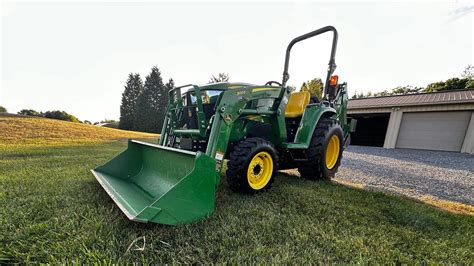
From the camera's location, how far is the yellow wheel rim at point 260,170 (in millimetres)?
2596

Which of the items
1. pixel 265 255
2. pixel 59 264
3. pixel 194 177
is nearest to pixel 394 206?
pixel 265 255

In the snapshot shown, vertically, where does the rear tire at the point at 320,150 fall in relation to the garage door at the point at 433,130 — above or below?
below

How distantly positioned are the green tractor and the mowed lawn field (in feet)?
0.62

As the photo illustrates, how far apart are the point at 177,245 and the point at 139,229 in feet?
1.33

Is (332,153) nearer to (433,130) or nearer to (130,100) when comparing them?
(433,130)

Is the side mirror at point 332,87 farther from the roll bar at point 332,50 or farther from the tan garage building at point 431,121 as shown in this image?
the tan garage building at point 431,121

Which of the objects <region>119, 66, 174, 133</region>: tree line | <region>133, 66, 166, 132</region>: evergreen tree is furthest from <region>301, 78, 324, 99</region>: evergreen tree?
<region>133, 66, 166, 132</region>: evergreen tree

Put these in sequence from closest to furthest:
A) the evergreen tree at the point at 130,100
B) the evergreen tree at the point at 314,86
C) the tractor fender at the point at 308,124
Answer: the tractor fender at the point at 308,124
the evergreen tree at the point at 314,86
the evergreen tree at the point at 130,100

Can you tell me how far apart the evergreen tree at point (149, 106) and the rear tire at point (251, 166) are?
3378 cm

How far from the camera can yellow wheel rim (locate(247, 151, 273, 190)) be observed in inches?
102

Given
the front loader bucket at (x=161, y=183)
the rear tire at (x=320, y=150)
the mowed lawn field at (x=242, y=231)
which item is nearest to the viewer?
the mowed lawn field at (x=242, y=231)

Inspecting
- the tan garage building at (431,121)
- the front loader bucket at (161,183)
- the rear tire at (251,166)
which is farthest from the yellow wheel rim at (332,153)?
the tan garage building at (431,121)

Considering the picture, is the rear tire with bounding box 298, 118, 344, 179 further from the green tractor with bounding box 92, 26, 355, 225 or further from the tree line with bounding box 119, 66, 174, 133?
the tree line with bounding box 119, 66, 174, 133

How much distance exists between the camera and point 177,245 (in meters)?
1.60
